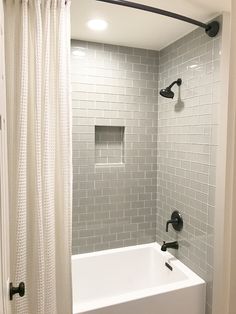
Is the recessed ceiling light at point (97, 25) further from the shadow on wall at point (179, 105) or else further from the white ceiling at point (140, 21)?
the shadow on wall at point (179, 105)

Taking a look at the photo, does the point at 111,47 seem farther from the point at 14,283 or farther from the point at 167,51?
the point at 14,283

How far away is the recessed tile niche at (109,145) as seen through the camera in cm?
233

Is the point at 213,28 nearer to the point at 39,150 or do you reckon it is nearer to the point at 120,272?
the point at 39,150

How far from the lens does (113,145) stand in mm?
2383

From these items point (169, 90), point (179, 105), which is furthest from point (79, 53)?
point (179, 105)

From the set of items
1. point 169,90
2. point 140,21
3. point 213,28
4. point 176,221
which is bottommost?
point 176,221

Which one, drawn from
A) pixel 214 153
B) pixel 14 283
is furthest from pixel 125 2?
pixel 14 283

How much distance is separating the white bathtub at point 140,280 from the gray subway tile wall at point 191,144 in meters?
0.13

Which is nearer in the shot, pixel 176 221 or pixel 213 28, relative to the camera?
pixel 213 28

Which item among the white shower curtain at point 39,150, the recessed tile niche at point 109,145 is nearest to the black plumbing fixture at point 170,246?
the recessed tile niche at point 109,145

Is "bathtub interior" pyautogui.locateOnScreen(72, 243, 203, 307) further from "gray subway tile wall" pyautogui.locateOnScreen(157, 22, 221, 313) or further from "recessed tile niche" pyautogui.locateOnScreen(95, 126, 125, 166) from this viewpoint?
"recessed tile niche" pyautogui.locateOnScreen(95, 126, 125, 166)

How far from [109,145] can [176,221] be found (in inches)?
37.6

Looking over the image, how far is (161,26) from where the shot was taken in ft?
6.19

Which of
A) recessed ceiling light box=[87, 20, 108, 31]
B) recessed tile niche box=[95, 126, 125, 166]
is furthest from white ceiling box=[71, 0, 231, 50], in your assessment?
recessed tile niche box=[95, 126, 125, 166]
